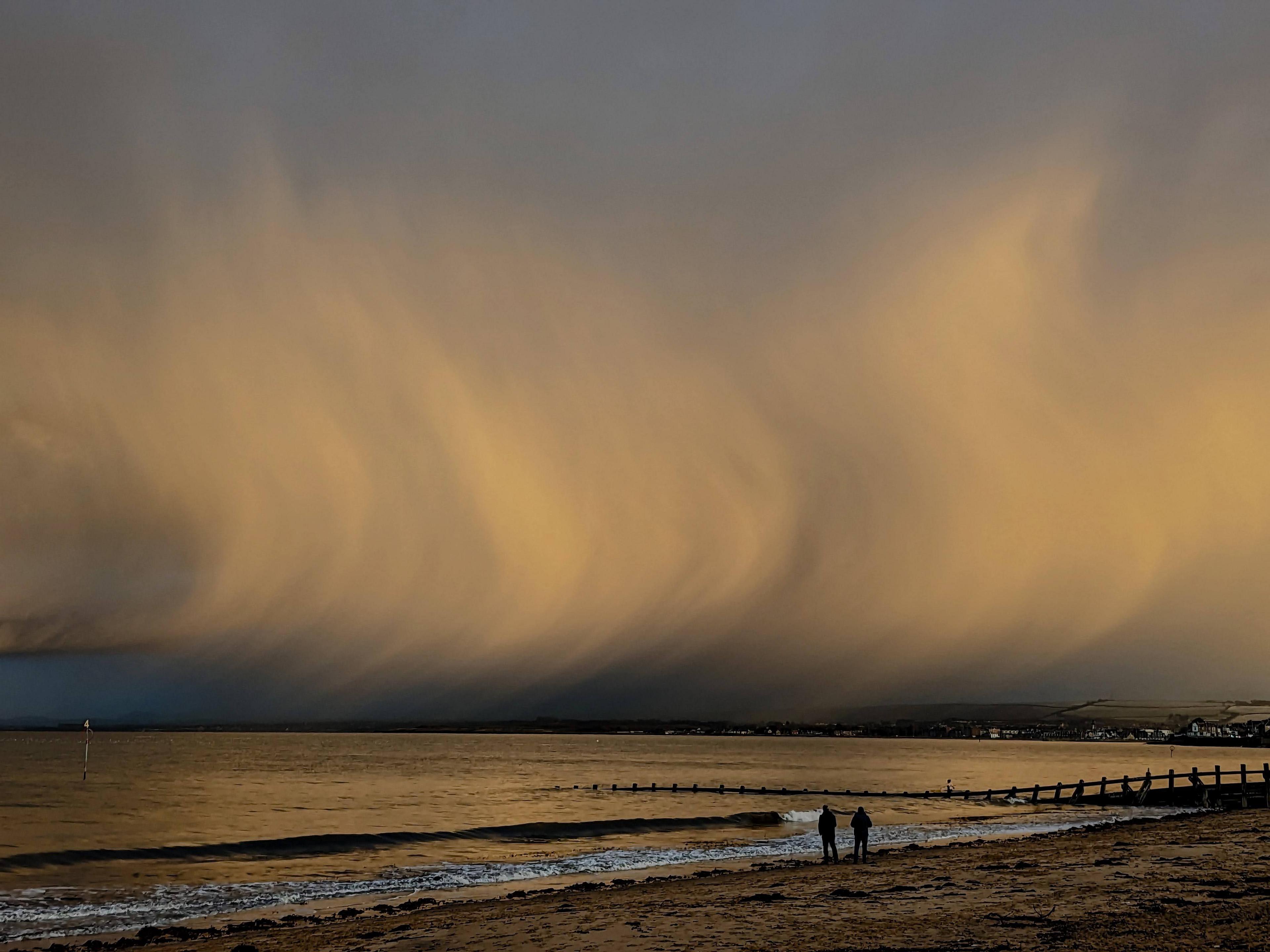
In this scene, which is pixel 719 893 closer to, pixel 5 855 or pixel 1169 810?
pixel 5 855

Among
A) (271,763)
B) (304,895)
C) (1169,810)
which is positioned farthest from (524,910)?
(271,763)

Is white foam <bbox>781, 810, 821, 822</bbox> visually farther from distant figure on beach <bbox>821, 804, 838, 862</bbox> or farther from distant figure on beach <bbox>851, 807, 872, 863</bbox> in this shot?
distant figure on beach <bbox>851, 807, 872, 863</bbox>

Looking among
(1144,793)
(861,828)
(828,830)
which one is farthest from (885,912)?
(1144,793)

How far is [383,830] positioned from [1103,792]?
5613 cm

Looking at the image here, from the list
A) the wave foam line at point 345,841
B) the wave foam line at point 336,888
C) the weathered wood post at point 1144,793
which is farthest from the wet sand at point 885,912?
the weathered wood post at point 1144,793

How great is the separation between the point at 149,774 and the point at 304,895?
109144 millimetres

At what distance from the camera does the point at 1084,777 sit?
12425cm

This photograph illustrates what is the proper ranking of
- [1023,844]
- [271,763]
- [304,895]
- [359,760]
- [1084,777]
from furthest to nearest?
[359,760] → [271,763] → [1084,777] → [1023,844] → [304,895]

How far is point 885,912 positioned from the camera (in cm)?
2069

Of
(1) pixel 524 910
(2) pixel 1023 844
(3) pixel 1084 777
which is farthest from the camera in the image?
(3) pixel 1084 777

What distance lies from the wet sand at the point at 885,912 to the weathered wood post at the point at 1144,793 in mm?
39480

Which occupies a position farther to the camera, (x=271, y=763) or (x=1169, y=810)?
(x=271, y=763)

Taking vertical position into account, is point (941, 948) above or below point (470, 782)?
above

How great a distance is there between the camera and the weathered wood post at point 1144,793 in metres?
68.3
